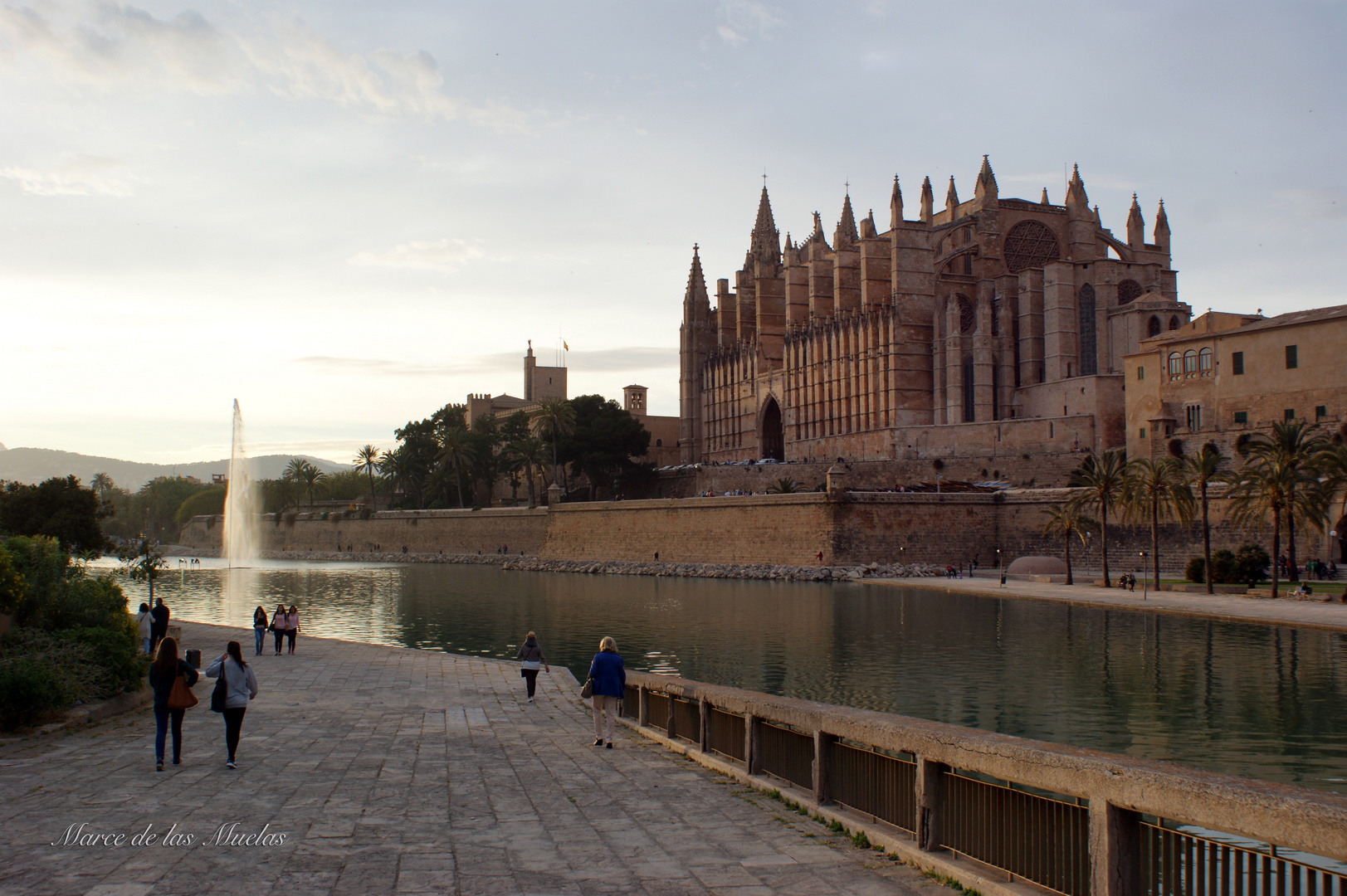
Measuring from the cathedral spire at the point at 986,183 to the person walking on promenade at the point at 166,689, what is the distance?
66143 mm

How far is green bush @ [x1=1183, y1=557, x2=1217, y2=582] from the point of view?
37.2 meters

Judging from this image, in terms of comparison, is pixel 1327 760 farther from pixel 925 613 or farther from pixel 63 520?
pixel 63 520

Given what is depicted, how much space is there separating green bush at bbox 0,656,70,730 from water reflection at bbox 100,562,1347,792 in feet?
37.0

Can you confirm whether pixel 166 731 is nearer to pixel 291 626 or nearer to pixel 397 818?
pixel 397 818

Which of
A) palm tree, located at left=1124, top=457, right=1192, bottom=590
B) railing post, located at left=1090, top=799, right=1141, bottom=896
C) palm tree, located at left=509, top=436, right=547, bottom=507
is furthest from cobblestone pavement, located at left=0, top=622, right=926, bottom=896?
palm tree, located at left=509, top=436, right=547, bottom=507

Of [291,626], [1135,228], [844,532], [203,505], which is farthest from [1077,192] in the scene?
[203,505]

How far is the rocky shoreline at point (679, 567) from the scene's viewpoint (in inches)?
1880

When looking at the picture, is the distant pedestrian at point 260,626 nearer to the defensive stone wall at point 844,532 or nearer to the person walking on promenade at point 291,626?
the person walking on promenade at point 291,626

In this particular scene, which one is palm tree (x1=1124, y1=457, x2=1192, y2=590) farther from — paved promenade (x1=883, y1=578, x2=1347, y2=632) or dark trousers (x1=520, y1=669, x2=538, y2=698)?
dark trousers (x1=520, y1=669, x2=538, y2=698)

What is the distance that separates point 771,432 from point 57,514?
2208 inches

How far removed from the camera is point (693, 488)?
73.6 metres

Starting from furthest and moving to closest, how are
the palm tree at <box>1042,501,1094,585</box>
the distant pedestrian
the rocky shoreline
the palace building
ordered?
the palace building < the rocky shoreline < the palm tree at <box>1042,501,1094,585</box> < the distant pedestrian

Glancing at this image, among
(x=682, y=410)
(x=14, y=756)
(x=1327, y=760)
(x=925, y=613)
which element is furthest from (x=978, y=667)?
(x=682, y=410)

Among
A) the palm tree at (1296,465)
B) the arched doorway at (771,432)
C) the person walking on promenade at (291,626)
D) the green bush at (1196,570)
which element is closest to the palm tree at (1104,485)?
the green bush at (1196,570)
